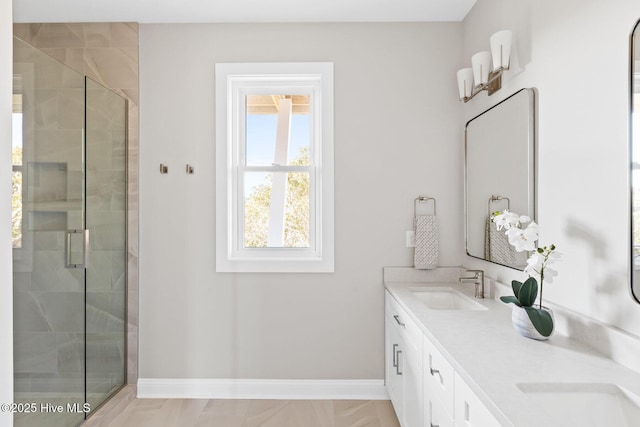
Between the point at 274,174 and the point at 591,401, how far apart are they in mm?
2192

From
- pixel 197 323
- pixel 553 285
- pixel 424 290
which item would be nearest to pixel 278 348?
pixel 197 323

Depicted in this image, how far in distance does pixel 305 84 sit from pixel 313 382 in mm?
2019

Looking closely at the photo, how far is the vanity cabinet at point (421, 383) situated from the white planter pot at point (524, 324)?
1.07 ft

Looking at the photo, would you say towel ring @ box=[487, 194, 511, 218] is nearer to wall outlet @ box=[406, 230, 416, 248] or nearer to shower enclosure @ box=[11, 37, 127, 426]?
wall outlet @ box=[406, 230, 416, 248]

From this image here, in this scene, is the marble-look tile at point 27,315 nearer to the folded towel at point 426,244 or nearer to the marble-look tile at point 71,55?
the marble-look tile at point 71,55

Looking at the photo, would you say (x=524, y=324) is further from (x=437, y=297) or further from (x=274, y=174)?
(x=274, y=174)

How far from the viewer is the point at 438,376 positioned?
1.57 meters

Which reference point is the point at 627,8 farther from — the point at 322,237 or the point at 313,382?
the point at 313,382

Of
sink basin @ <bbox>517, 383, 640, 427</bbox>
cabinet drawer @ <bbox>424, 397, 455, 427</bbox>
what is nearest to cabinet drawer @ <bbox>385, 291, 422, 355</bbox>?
cabinet drawer @ <bbox>424, 397, 455, 427</bbox>

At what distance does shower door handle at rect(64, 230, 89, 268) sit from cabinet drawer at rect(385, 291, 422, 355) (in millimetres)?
1797

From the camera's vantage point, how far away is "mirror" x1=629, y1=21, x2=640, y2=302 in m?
1.25

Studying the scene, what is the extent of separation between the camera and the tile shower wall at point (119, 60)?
9.04ft

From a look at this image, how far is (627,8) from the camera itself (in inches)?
51.4

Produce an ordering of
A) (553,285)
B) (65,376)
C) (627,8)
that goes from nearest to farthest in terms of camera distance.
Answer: (627,8) < (553,285) < (65,376)
